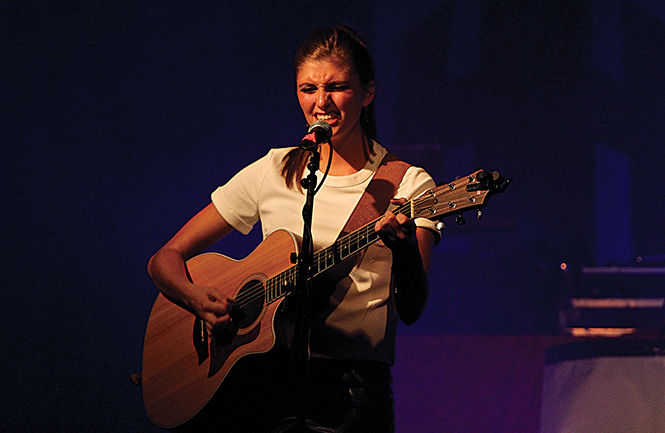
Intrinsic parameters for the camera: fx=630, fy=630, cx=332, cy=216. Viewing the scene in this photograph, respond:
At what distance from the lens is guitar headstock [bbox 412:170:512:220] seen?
1.91 metres

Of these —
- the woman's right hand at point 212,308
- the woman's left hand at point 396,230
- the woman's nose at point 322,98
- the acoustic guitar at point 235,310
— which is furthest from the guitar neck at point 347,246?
the woman's nose at point 322,98

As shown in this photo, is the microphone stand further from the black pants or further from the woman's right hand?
the woman's right hand

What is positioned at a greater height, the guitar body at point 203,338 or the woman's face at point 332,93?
the woman's face at point 332,93

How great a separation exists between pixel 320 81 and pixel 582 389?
6.06ft

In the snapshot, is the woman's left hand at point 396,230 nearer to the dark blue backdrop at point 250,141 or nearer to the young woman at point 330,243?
the young woman at point 330,243

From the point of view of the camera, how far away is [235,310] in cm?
239

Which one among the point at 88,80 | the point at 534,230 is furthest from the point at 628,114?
the point at 88,80

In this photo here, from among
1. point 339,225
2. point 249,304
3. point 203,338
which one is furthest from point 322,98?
point 203,338

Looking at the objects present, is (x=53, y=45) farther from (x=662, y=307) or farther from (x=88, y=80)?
(x=662, y=307)

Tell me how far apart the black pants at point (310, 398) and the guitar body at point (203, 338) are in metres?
0.06

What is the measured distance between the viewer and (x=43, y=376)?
13.1ft

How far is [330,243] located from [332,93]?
58 centimetres

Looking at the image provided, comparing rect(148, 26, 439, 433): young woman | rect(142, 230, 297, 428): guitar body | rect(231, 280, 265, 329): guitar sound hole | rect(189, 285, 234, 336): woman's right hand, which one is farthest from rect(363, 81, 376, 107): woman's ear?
rect(189, 285, 234, 336): woman's right hand

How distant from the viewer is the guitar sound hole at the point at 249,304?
2311mm
